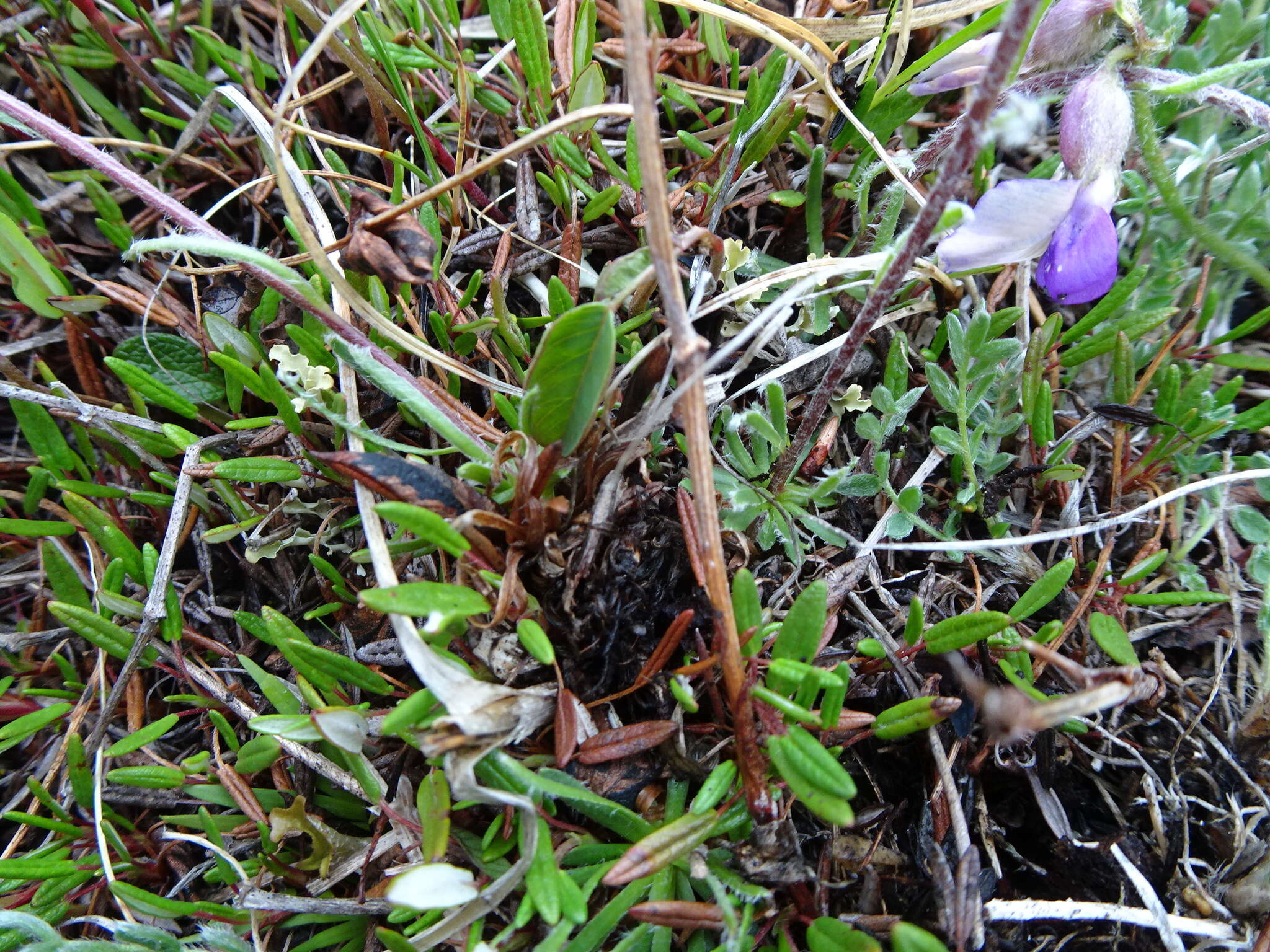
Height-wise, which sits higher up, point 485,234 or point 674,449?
point 485,234

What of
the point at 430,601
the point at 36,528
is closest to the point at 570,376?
the point at 430,601

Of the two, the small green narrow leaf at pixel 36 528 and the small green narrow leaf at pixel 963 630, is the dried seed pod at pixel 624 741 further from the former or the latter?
the small green narrow leaf at pixel 36 528

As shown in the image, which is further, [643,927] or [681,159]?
A: [681,159]

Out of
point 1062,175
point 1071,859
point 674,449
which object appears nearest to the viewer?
point 1071,859

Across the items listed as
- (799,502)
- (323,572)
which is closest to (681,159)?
(799,502)

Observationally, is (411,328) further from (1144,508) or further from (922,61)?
(1144,508)

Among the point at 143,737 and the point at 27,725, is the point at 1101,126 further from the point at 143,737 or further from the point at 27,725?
the point at 27,725

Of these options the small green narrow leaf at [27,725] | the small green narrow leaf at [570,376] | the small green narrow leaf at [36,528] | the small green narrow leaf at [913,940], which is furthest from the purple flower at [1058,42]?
the small green narrow leaf at [27,725]

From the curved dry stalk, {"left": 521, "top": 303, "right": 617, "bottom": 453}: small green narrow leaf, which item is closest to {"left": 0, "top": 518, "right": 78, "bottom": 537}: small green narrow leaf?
{"left": 521, "top": 303, "right": 617, "bottom": 453}: small green narrow leaf
